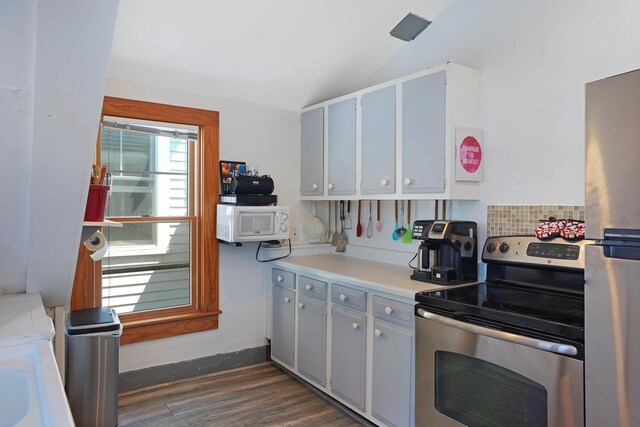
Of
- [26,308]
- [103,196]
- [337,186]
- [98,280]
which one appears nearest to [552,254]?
[337,186]

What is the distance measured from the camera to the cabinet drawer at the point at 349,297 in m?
2.52

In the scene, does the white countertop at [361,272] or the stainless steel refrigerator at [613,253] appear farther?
the white countertop at [361,272]

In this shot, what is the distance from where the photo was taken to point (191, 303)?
328 cm

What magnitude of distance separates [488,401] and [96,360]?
6.31 ft

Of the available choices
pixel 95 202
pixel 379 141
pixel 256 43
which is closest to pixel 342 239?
pixel 379 141

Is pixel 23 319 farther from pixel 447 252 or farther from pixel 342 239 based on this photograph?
pixel 342 239

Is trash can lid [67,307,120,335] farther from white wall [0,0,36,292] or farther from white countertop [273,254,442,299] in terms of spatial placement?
white countertop [273,254,442,299]

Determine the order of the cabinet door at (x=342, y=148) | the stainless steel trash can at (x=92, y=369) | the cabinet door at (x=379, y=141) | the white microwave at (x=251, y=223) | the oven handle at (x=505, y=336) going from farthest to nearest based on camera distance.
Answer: the cabinet door at (x=342, y=148)
the white microwave at (x=251, y=223)
the cabinet door at (x=379, y=141)
the stainless steel trash can at (x=92, y=369)
the oven handle at (x=505, y=336)

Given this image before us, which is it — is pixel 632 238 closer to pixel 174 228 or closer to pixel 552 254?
pixel 552 254

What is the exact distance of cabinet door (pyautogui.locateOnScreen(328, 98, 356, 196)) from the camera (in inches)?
123

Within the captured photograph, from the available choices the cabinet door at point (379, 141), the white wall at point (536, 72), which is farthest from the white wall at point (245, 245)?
the white wall at point (536, 72)

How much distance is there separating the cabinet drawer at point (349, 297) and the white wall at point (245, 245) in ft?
3.11

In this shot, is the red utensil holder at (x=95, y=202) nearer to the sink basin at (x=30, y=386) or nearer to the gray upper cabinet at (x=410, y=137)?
the sink basin at (x=30, y=386)

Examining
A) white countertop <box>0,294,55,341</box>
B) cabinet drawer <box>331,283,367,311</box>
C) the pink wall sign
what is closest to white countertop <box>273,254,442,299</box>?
cabinet drawer <box>331,283,367,311</box>
